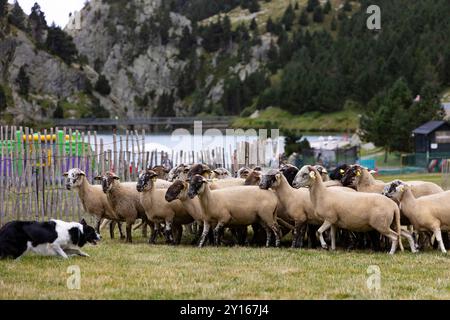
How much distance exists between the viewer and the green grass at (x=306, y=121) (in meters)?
132

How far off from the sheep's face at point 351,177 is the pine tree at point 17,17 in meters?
140

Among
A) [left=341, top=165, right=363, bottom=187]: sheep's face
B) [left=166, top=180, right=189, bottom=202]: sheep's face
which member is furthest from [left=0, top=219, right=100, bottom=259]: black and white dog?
[left=341, top=165, right=363, bottom=187]: sheep's face

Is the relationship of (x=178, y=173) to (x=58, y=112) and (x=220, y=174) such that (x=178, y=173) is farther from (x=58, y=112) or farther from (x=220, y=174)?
(x=58, y=112)

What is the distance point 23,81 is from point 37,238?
145m

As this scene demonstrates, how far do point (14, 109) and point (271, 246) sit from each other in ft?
426

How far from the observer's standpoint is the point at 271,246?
1655 cm

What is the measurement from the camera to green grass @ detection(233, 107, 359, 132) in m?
132

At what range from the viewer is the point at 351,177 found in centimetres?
1736

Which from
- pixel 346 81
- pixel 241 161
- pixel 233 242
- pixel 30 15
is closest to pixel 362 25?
pixel 346 81

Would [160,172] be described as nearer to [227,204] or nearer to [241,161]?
[227,204]

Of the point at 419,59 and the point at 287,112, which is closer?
the point at 419,59

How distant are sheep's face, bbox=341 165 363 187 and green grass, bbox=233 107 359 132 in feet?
357

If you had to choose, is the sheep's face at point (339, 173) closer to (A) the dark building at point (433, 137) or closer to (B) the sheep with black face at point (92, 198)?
(B) the sheep with black face at point (92, 198)

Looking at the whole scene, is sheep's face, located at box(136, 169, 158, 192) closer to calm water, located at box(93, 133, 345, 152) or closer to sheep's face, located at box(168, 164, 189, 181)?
sheep's face, located at box(168, 164, 189, 181)
